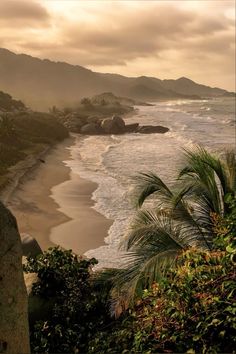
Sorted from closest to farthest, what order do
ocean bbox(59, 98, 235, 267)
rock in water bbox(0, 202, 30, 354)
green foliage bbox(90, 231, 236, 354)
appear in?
green foliage bbox(90, 231, 236, 354), rock in water bbox(0, 202, 30, 354), ocean bbox(59, 98, 235, 267)

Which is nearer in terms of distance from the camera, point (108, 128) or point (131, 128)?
point (108, 128)

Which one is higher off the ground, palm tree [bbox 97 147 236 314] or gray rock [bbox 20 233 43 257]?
palm tree [bbox 97 147 236 314]

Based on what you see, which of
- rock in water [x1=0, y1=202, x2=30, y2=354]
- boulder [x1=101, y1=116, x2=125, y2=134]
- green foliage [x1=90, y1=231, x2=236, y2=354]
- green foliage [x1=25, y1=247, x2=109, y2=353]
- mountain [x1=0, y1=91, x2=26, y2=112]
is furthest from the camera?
mountain [x1=0, y1=91, x2=26, y2=112]

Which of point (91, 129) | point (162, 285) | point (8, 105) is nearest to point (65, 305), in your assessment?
point (162, 285)

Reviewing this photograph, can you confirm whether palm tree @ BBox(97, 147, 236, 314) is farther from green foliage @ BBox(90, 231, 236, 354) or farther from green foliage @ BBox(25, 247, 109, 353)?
green foliage @ BBox(90, 231, 236, 354)

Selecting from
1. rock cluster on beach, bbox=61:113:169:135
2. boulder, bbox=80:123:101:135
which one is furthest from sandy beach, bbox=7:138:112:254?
rock cluster on beach, bbox=61:113:169:135

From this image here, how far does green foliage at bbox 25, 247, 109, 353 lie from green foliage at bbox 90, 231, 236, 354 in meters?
1.65

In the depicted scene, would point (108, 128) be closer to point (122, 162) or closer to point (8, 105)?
point (8, 105)

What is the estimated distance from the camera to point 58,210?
23.5 metres

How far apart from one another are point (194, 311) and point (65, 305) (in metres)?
3.82

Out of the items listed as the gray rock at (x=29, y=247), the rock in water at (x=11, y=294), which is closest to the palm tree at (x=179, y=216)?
the rock in water at (x=11, y=294)

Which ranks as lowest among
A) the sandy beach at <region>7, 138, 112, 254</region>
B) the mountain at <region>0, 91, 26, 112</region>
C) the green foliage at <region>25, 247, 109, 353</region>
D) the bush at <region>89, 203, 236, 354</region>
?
the sandy beach at <region>7, 138, 112, 254</region>

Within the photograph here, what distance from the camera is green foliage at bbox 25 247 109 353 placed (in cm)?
882

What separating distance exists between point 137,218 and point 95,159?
31328 millimetres
